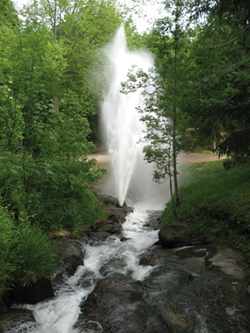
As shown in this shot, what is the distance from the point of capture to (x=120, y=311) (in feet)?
12.5

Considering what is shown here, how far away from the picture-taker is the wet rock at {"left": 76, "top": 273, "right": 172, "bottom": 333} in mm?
3473

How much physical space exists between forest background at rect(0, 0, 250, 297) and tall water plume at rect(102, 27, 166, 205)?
26.9ft

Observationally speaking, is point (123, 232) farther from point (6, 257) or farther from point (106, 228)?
point (6, 257)

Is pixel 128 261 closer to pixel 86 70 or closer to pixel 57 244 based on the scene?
pixel 57 244

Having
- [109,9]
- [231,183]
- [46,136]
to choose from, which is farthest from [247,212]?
[109,9]

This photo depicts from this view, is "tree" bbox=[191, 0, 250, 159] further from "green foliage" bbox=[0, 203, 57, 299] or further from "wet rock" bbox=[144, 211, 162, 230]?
"wet rock" bbox=[144, 211, 162, 230]

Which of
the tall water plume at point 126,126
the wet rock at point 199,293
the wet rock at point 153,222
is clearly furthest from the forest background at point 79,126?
the tall water plume at point 126,126

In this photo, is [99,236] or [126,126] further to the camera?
[126,126]

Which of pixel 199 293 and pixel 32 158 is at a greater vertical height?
pixel 32 158

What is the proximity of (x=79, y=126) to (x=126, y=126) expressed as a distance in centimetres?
1410

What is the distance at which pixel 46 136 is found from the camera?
4980 mm

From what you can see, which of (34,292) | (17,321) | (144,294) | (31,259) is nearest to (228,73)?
(144,294)

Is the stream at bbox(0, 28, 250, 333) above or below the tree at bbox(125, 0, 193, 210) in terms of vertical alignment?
below

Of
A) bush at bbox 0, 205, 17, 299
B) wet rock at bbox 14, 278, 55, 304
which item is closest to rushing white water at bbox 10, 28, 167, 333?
wet rock at bbox 14, 278, 55, 304
